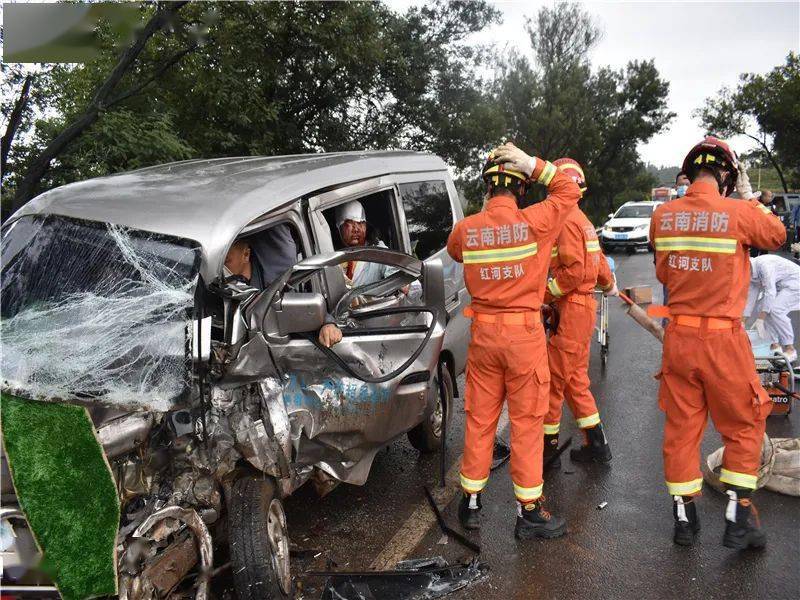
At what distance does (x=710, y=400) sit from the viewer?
142 inches

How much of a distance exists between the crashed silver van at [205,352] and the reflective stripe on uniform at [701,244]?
1280mm

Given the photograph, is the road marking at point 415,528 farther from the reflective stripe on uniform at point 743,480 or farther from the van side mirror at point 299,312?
the reflective stripe on uniform at point 743,480

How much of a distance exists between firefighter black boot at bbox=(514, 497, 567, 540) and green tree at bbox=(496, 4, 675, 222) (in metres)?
21.9

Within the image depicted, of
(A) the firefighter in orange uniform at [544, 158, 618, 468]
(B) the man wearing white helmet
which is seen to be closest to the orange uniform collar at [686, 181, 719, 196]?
(A) the firefighter in orange uniform at [544, 158, 618, 468]

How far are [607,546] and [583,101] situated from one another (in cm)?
2804

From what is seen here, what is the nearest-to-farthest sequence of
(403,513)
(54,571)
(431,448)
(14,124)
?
(54,571)
(403,513)
(431,448)
(14,124)

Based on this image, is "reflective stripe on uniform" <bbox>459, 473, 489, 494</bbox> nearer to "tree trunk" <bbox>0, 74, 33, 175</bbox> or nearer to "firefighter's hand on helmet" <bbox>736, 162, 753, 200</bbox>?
"firefighter's hand on helmet" <bbox>736, 162, 753, 200</bbox>

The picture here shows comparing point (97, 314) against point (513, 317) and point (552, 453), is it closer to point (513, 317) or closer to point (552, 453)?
point (513, 317)

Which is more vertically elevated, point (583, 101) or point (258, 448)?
point (583, 101)

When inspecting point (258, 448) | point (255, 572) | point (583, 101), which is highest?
point (583, 101)

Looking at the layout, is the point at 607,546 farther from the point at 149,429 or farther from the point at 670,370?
the point at 149,429

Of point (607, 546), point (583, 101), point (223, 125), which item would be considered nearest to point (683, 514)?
point (607, 546)

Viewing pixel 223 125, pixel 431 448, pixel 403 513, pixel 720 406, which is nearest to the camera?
pixel 720 406

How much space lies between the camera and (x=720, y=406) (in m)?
3.55
